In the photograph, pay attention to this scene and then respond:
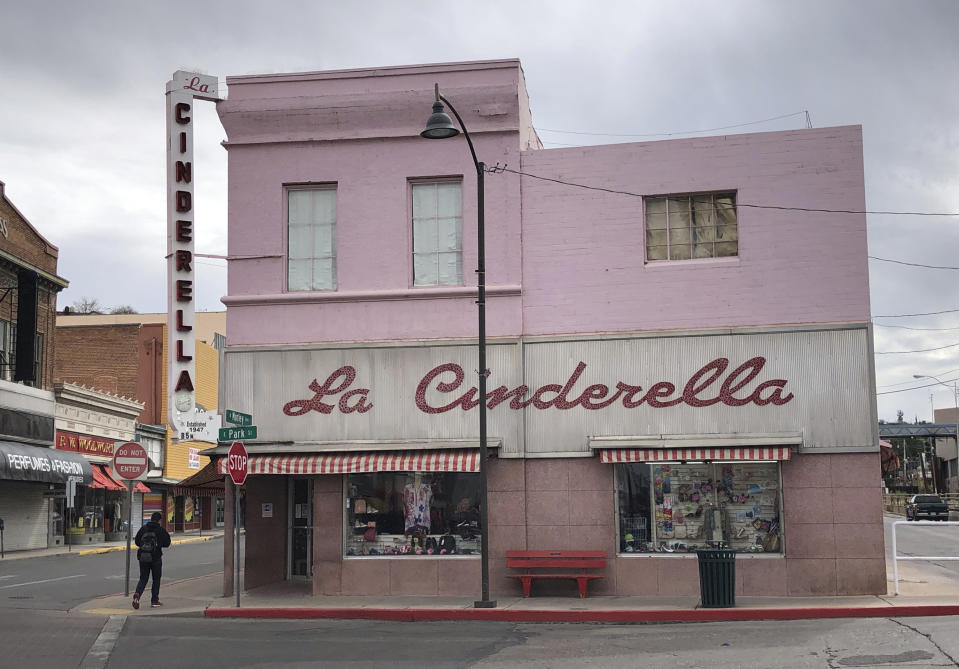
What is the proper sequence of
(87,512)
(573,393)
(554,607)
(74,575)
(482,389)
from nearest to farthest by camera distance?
(554,607)
(482,389)
(573,393)
(74,575)
(87,512)

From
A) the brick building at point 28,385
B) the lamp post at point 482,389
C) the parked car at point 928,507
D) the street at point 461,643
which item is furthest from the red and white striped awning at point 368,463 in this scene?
the parked car at point 928,507

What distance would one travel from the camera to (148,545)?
18.5 meters

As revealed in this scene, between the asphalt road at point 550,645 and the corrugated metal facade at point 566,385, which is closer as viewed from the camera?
the asphalt road at point 550,645

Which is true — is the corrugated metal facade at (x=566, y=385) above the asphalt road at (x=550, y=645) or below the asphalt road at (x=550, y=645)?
above

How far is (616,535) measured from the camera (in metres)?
18.7

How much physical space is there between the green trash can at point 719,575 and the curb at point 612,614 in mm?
281

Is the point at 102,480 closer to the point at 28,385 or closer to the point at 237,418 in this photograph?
the point at 28,385

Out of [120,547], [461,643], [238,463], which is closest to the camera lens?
[461,643]

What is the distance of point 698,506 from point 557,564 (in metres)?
2.70

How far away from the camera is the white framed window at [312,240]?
2072 cm

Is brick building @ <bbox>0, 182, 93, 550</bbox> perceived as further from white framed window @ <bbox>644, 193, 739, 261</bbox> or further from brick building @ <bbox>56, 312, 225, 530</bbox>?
white framed window @ <bbox>644, 193, 739, 261</bbox>

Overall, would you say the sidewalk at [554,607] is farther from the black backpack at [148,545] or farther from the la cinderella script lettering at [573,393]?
the la cinderella script lettering at [573,393]

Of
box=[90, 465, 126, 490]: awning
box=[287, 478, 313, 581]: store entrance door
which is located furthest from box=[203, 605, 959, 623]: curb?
box=[90, 465, 126, 490]: awning

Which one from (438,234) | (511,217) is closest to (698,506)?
(511,217)
